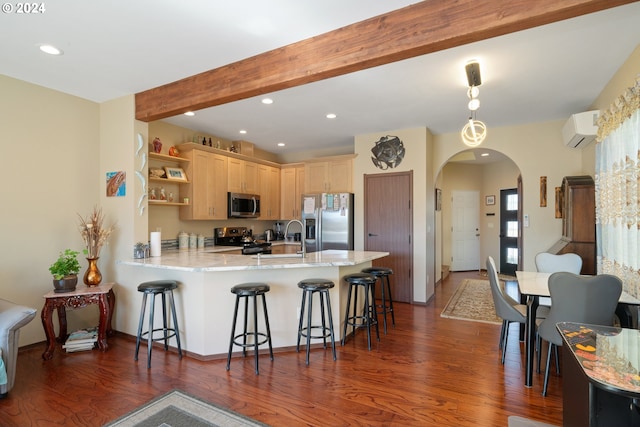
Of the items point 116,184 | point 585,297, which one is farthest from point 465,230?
point 116,184

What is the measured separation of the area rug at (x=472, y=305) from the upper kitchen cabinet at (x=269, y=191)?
3592 mm

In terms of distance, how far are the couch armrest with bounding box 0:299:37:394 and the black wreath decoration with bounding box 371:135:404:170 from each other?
4.63 meters

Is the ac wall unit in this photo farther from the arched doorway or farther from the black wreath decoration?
the arched doorway

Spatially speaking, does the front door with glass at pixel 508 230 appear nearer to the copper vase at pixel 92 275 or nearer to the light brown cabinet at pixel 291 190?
the light brown cabinet at pixel 291 190

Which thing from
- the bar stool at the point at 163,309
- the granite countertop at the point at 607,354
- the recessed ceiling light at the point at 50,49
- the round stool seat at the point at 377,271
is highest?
the recessed ceiling light at the point at 50,49

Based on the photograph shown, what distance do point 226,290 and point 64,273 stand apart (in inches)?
64.7

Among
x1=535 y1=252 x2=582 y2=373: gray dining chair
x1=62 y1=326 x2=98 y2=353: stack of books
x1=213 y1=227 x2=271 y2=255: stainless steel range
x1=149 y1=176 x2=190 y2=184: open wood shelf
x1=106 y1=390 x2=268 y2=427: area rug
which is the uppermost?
x1=149 y1=176 x2=190 y2=184: open wood shelf

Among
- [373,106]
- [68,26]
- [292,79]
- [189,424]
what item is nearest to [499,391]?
[189,424]

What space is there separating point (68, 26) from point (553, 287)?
158 inches

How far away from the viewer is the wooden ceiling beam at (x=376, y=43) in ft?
6.00

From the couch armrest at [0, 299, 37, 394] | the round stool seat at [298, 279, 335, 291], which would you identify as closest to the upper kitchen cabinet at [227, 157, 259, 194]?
the round stool seat at [298, 279, 335, 291]

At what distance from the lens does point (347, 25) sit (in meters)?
2.35

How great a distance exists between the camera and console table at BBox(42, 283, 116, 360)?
306 cm

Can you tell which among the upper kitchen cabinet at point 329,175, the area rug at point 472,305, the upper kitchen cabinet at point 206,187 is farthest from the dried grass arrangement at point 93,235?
the area rug at point 472,305
